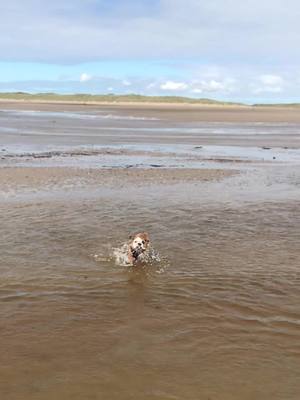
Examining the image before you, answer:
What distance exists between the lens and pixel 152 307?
7.26 meters

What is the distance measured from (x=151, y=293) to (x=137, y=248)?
1.33 meters

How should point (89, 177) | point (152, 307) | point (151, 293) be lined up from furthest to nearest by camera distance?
point (89, 177) → point (151, 293) → point (152, 307)

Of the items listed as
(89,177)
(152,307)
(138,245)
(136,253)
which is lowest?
(152,307)

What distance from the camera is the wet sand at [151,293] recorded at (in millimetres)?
5449

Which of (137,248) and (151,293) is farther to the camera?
(137,248)

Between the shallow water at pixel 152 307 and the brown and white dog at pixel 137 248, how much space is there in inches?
13.2

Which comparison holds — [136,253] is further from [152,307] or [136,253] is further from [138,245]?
[152,307]

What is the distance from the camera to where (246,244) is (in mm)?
10305

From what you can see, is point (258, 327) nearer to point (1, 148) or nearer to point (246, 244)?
point (246, 244)

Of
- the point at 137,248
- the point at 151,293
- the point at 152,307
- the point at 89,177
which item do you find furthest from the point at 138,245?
the point at 89,177

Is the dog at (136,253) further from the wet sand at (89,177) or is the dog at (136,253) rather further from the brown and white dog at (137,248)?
the wet sand at (89,177)

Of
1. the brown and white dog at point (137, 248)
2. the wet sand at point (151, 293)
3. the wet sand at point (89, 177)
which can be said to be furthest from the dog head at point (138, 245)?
the wet sand at point (89, 177)

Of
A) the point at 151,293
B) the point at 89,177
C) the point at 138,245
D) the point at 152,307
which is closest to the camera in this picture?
the point at 152,307

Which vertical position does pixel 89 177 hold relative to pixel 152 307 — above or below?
Result: above
